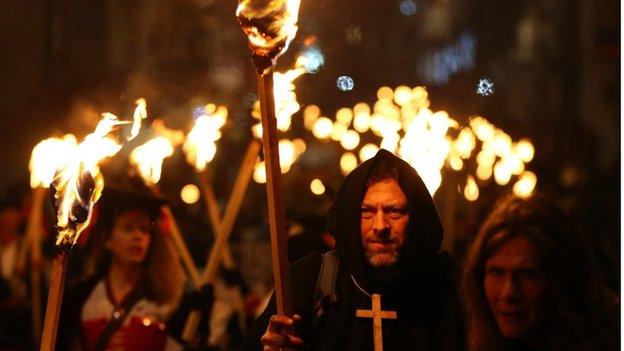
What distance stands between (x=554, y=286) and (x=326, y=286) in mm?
977

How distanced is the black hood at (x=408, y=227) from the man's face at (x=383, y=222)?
24mm

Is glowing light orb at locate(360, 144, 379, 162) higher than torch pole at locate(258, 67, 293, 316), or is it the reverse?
glowing light orb at locate(360, 144, 379, 162)

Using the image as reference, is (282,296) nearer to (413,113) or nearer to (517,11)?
(413,113)

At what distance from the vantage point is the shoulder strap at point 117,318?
22.3 ft

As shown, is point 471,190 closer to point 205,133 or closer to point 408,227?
point 205,133

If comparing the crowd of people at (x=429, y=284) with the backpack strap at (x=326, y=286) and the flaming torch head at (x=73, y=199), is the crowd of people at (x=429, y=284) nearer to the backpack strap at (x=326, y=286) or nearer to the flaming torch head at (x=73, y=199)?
the backpack strap at (x=326, y=286)

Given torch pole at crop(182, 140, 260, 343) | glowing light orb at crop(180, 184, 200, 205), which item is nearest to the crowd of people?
torch pole at crop(182, 140, 260, 343)

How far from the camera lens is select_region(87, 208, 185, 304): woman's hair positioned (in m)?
7.15

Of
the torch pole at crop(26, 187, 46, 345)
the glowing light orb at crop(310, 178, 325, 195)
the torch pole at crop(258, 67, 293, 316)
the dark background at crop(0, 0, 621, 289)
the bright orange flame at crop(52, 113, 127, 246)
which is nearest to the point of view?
the torch pole at crop(258, 67, 293, 316)

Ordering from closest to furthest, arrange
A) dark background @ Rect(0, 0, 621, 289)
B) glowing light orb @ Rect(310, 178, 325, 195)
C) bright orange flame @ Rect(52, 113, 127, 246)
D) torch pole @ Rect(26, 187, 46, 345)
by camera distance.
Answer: bright orange flame @ Rect(52, 113, 127, 246), torch pole @ Rect(26, 187, 46, 345), dark background @ Rect(0, 0, 621, 289), glowing light orb @ Rect(310, 178, 325, 195)

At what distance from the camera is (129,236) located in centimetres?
705

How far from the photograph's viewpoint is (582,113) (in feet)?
96.0

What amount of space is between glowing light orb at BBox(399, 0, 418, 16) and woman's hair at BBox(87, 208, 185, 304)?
13.6 metres

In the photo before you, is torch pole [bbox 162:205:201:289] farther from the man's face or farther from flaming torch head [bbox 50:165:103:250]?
flaming torch head [bbox 50:165:103:250]
